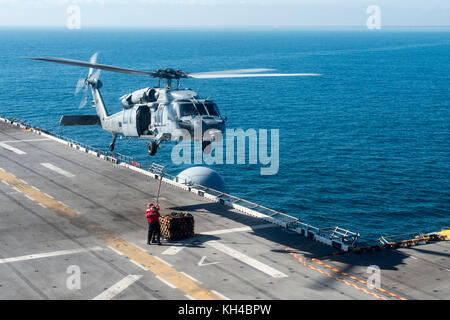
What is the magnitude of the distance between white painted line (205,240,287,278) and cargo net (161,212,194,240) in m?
1.39

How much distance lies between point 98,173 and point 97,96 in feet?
21.3

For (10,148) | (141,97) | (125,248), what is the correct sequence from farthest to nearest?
(10,148) < (141,97) < (125,248)

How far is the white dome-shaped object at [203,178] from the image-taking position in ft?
135

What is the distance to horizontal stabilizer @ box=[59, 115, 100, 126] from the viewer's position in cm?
3844

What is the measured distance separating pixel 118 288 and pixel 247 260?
6.69 m

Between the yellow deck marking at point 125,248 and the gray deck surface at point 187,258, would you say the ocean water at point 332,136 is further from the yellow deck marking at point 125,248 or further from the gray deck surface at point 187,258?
the yellow deck marking at point 125,248

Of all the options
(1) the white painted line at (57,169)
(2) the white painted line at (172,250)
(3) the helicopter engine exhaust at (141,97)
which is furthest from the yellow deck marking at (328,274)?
(1) the white painted line at (57,169)

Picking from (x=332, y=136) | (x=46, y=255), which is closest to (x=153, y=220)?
(x=46, y=255)

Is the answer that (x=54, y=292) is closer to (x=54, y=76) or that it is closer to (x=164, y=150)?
(x=164, y=150)

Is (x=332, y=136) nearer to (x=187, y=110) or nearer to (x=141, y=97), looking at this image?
(x=141, y=97)

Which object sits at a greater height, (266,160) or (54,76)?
(54,76)

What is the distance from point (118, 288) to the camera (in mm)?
23359

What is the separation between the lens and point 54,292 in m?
22.7

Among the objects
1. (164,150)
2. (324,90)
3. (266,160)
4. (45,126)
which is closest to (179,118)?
(266,160)
